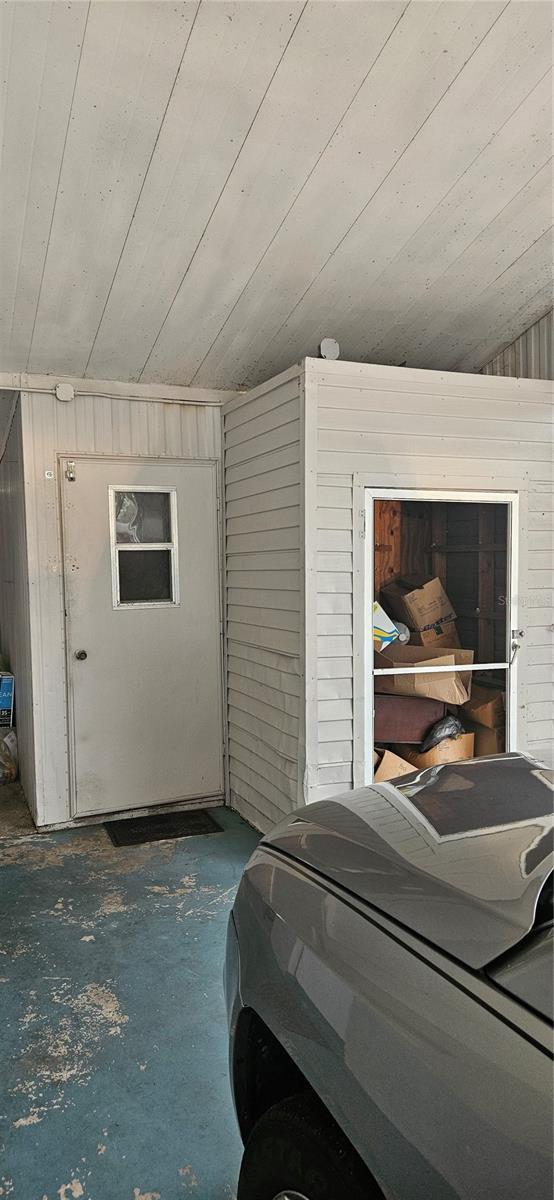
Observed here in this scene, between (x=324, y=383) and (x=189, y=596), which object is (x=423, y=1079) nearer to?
(x=324, y=383)

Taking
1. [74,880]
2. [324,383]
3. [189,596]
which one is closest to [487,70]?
[324,383]

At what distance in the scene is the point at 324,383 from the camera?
3680 mm

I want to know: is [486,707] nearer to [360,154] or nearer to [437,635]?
[437,635]

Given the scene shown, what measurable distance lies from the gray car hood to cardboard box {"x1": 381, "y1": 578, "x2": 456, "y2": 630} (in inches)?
82.7

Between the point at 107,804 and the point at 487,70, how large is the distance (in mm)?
4198

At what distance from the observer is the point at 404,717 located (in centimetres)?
392

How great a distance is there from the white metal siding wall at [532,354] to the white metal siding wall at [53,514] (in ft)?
7.24

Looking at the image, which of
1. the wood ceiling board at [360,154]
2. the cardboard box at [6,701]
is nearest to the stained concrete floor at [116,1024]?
the cardboard box at [6,701]

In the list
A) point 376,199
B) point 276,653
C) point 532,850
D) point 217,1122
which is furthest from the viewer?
point 276,653

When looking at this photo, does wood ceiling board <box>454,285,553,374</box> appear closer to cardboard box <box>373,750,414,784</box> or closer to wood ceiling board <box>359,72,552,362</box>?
wood ceiling board <box>359,72,552,362</box>

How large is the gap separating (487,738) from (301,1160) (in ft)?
10.1

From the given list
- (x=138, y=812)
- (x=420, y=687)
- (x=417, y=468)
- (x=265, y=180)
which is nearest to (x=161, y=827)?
(x=138, y=812)

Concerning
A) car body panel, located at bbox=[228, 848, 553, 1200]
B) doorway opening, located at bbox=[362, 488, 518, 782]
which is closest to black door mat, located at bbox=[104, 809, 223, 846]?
doorway opening, located at bbox=[362, 488, 518, 782]

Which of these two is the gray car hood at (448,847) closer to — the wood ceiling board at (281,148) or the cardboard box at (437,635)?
the cardboard box at (437,635)
